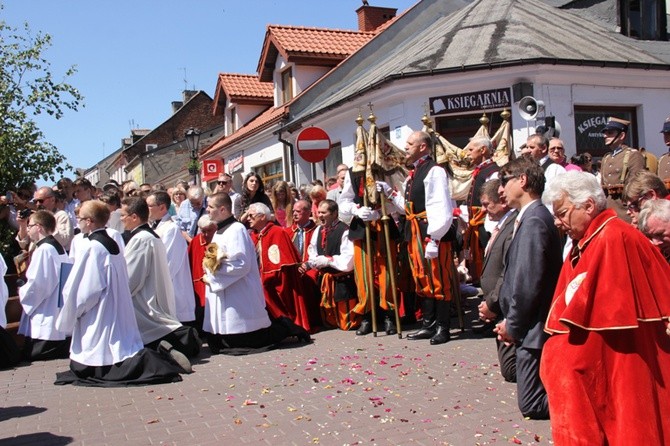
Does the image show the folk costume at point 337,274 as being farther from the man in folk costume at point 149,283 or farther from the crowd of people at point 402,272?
the man in folk costume at point 149,283

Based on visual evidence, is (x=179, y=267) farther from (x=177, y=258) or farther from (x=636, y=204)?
(x=636, y=204)

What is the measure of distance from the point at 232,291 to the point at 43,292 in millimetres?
2486

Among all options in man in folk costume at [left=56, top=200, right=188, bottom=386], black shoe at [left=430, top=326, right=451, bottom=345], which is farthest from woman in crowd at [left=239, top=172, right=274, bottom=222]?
black shoe at [left=430, top=326, right=451, bottom=345]

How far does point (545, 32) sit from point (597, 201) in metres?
16.3

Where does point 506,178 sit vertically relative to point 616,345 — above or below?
above

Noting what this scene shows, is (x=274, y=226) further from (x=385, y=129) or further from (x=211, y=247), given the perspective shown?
(x=385, y=129)

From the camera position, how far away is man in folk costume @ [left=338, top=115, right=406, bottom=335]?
9.59 meters

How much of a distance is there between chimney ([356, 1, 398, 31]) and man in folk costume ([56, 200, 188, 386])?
22995 millimetres

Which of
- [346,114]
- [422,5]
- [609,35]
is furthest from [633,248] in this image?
[422,5]

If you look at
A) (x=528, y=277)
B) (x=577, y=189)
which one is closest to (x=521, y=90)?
(x=528, y=277)

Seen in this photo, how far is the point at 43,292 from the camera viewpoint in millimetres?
9883

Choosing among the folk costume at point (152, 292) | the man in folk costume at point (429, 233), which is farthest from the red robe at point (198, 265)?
the man in folk costume at point (429, 233)

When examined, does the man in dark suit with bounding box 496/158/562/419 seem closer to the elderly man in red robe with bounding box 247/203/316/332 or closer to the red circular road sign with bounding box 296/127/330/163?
the elderly man in red robe with bounding box 247/203/316/332

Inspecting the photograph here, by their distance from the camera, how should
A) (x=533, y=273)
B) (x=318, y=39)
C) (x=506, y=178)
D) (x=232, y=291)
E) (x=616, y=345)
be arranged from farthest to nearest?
(x=318, y=39) < (x=232, y=291) < (x=506, y=178) < (x=533, y=273) < (x=616, y=345)
